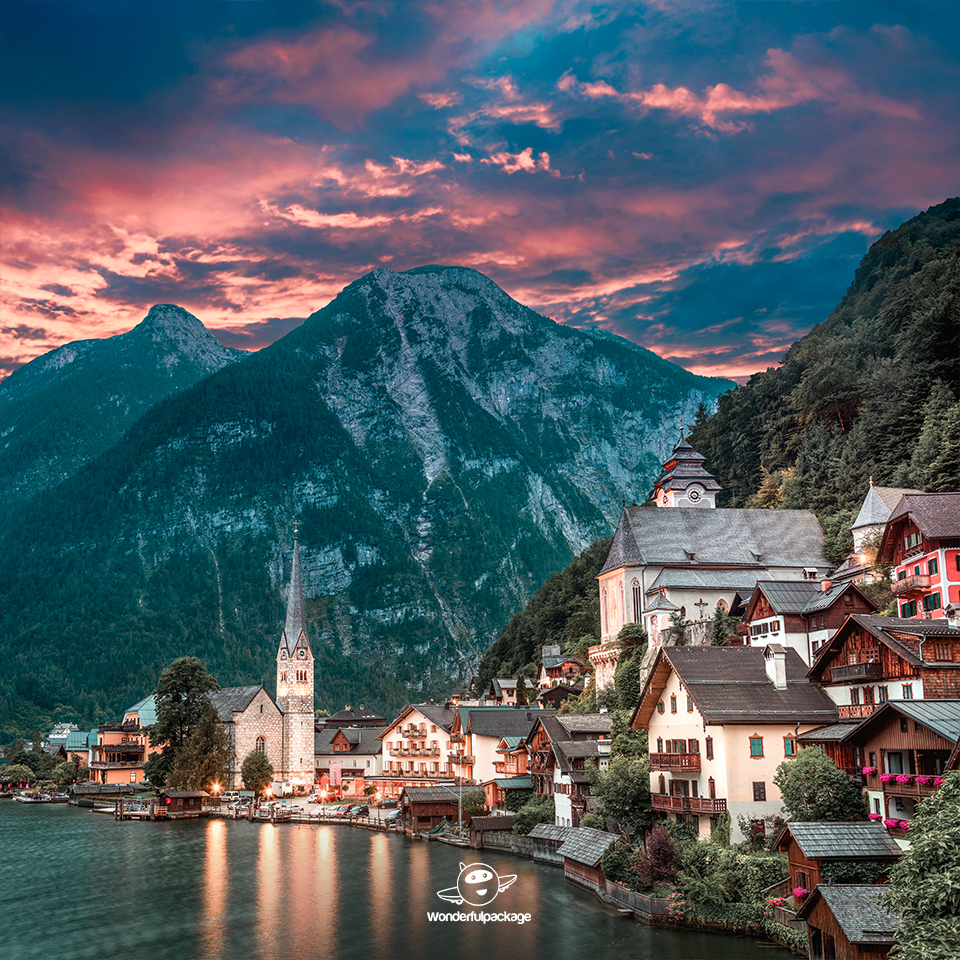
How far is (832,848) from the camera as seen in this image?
126ft

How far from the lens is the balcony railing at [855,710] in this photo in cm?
4588

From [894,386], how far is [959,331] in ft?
23.6

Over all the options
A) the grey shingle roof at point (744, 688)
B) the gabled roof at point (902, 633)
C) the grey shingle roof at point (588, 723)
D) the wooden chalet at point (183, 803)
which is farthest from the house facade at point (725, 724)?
the wooden chalet at point (183, 803)

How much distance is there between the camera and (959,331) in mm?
85938

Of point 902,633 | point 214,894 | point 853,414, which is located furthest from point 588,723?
point 853,414

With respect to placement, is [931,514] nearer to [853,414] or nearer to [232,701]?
[853,414]

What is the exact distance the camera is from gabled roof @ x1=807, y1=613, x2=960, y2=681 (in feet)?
144

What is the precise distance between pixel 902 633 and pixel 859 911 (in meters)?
15.2

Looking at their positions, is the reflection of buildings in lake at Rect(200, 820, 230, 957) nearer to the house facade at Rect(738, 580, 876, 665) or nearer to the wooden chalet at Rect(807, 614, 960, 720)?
the wooden chalet at Rect(807, 614, 960, 720)

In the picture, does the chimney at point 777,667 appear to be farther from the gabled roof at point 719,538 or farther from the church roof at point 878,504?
the gabled roof at point 719,538

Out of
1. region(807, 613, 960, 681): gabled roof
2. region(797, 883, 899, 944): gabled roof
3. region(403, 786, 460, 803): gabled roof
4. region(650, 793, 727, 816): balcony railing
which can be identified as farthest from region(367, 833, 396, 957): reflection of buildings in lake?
region(807, 613, 960, 681): gabled roof

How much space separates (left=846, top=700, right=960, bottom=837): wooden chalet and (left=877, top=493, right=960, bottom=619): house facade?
15264 millimetres

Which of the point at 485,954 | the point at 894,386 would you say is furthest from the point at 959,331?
the point at 485,954

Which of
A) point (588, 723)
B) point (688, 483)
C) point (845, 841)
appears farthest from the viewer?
point (688, 483)
